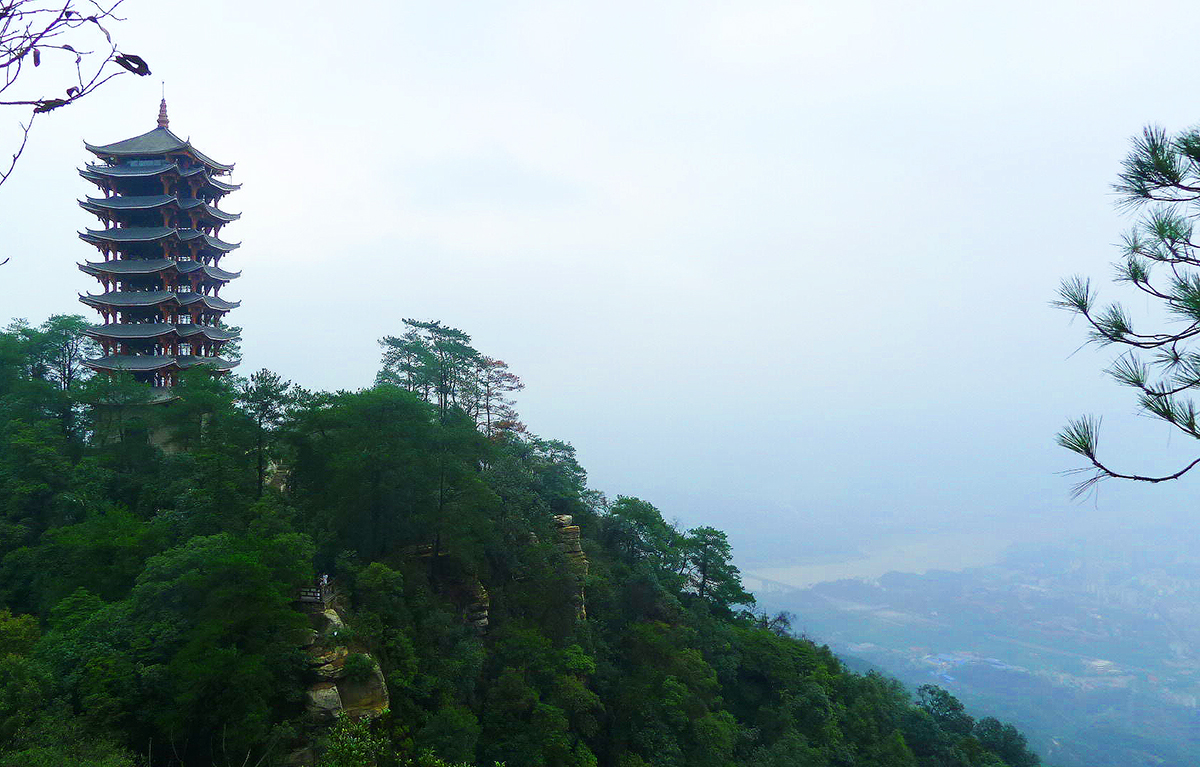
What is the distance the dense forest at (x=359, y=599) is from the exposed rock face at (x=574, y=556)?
0.12 m

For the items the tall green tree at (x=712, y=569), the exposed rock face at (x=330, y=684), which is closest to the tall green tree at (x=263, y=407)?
the exposed rock face at (x=330, y=684)

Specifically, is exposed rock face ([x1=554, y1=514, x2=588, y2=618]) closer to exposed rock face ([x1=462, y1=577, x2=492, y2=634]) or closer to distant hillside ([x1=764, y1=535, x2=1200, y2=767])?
exposed rock face ([x1=462, y1=577, x2=492, y2=634])

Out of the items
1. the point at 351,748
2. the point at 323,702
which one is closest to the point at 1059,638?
the point at 323,702

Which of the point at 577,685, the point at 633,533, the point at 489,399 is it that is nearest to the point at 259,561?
the point at 577,685

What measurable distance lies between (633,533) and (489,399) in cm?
887

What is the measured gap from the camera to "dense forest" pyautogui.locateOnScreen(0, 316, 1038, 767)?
33.9 feet

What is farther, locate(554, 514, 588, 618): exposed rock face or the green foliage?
locate(554, 514, 588, 618): exposed rock face

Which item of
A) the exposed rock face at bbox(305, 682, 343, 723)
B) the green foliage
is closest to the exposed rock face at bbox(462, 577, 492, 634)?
the exposed rock face at bbox(305, 682, 343, 723)

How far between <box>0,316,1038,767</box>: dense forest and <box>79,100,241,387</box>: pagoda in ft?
7.97

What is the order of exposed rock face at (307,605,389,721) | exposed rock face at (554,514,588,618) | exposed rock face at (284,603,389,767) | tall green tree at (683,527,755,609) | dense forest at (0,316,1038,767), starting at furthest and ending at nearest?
tall green tree at (683,527,755,609)
exposed rock face at (554,514,588,618)
exposed rock face at (307,605,389,721)
exposed rock face at (284,603,389,767)
dense forest at (0,316,1038,767)

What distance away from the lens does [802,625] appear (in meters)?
95.2

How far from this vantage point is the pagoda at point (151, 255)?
2122 cm

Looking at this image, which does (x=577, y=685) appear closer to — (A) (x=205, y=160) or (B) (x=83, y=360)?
(B) (x=83, y=360)

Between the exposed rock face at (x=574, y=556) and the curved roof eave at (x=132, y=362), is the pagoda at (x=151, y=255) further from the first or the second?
the exposed rock face at (x=574, y=556)
